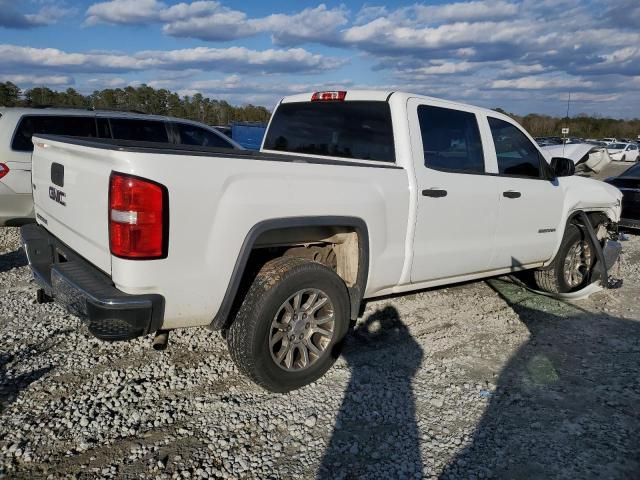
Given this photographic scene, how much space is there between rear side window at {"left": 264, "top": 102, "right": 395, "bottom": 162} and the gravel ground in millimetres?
1600

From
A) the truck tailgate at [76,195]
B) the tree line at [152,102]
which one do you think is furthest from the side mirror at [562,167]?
the tree line at [152,102]

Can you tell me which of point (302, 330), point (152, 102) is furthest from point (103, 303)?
point (152, 102)

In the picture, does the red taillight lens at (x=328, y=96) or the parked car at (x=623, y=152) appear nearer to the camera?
the red taillight lens at (x=328, y=96)

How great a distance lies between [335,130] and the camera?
441 cm

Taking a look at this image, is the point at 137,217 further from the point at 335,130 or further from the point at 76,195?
the point at 335,130

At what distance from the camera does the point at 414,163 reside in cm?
382

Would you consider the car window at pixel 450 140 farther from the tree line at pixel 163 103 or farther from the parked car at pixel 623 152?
the parked car at pixel 623 152

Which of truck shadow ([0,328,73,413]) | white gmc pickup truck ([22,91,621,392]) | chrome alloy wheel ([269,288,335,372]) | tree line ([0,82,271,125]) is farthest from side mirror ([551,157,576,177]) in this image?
tree line ([0,82,271,125])

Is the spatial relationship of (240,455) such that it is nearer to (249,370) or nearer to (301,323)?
(249,370)

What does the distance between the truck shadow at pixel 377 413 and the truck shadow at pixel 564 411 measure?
1.03ft

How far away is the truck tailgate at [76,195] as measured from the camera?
2.75 m

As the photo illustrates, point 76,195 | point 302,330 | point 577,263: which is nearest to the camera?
point 76,195

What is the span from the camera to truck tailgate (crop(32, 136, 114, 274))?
108 inches

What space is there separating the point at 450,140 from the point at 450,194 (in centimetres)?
52
